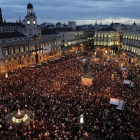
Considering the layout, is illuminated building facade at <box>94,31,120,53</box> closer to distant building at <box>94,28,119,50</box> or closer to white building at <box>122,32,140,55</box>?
distant building at <box>94,28,119,50</box>

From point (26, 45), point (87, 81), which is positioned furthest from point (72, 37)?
point (87, 81)

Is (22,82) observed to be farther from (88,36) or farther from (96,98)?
(88,36)

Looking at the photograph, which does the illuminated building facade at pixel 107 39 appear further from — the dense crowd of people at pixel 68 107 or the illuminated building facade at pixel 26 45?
the dense crowd of people at pixel 68 107

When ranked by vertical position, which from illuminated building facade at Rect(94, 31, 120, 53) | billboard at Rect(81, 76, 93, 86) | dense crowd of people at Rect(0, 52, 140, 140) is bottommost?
dense crowd of people at Rect(0, 52, 140, 140)

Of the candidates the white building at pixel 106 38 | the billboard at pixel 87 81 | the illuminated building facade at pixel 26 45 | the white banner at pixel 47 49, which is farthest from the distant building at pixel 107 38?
the billboard at pixel 87 81

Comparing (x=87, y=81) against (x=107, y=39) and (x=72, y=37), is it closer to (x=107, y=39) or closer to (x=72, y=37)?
(x=107, y=39)

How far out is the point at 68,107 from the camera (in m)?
19.2

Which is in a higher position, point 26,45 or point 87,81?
point 26,45

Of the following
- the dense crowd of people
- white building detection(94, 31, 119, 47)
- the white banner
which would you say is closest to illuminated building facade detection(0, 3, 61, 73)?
the white banner

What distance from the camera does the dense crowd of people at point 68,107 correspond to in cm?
1498

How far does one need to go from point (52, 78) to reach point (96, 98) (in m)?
10.6

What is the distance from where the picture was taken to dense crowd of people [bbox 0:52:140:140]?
15.0 metres

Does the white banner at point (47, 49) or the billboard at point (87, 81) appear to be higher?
the white banner at point (47, 49)

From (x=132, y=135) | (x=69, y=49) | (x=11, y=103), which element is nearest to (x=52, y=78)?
(x=11, y=103)
